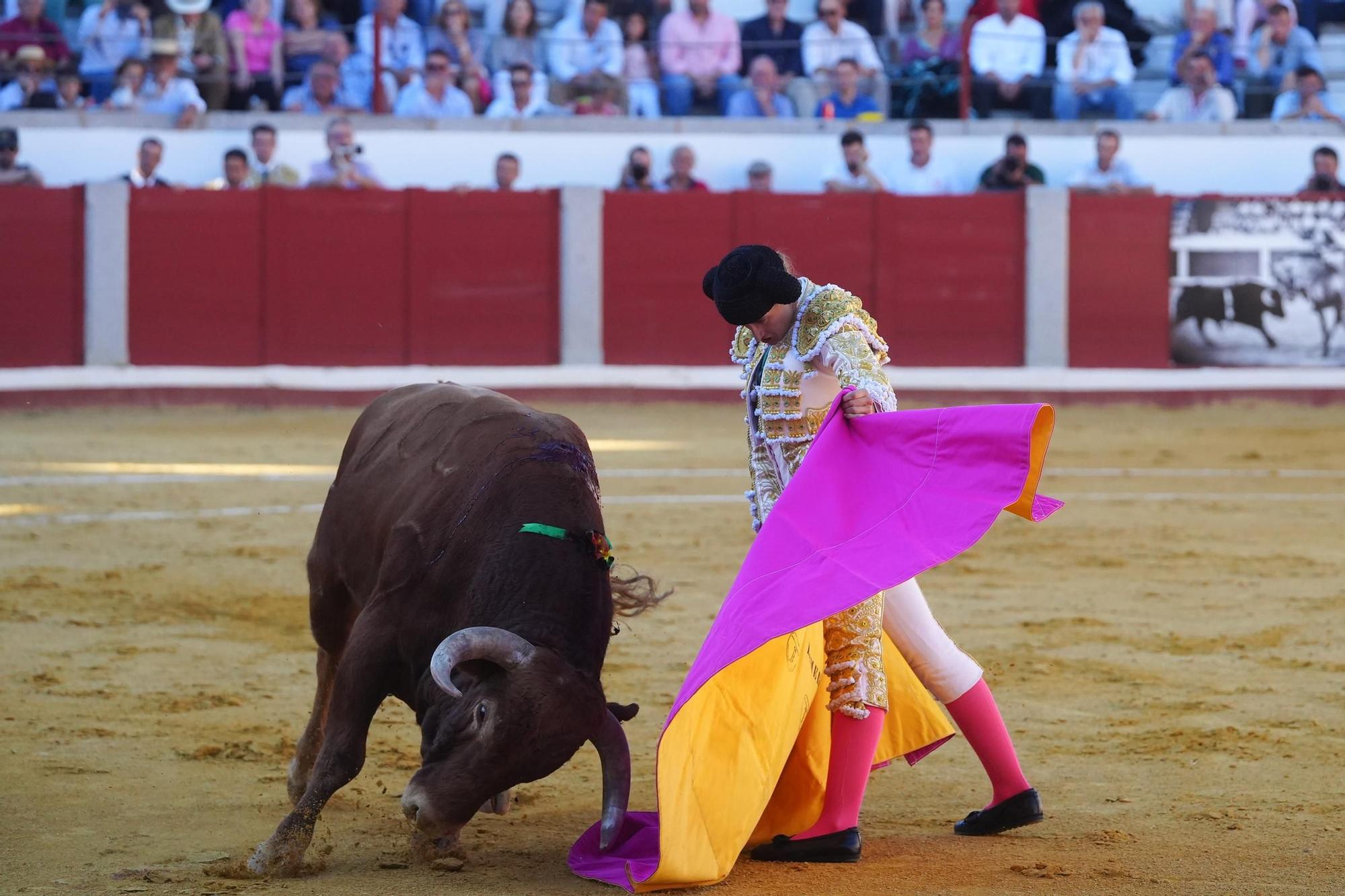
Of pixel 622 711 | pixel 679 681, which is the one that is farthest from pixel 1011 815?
pixel 679 681

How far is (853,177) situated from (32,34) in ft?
16.4

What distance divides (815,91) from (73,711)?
8.27 meters

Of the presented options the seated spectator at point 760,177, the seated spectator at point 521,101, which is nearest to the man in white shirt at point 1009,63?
the seated spectator at point 760,177

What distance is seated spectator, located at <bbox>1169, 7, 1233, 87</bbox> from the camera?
438 inches

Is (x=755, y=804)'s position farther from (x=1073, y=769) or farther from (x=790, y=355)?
(x=1073, y=769)

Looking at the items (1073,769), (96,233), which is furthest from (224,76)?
(1073,769)

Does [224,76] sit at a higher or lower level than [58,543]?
higher

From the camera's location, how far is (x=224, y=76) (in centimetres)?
1036

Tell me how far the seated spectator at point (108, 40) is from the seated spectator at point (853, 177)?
13.9 feet

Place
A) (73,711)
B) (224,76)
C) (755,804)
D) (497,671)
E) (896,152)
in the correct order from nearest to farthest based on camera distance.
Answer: (497,671), (755,804), (73,711), (224,76), (896,152)

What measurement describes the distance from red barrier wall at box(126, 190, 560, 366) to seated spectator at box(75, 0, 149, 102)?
0.73 metres

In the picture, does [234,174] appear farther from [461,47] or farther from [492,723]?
[492,723]

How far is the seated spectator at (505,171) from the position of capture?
10.6 metres

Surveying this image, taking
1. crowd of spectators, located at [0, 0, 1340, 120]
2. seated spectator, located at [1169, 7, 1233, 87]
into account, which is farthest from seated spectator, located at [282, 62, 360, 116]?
seated spectator, located at [1169, 7, 1233, 87]
